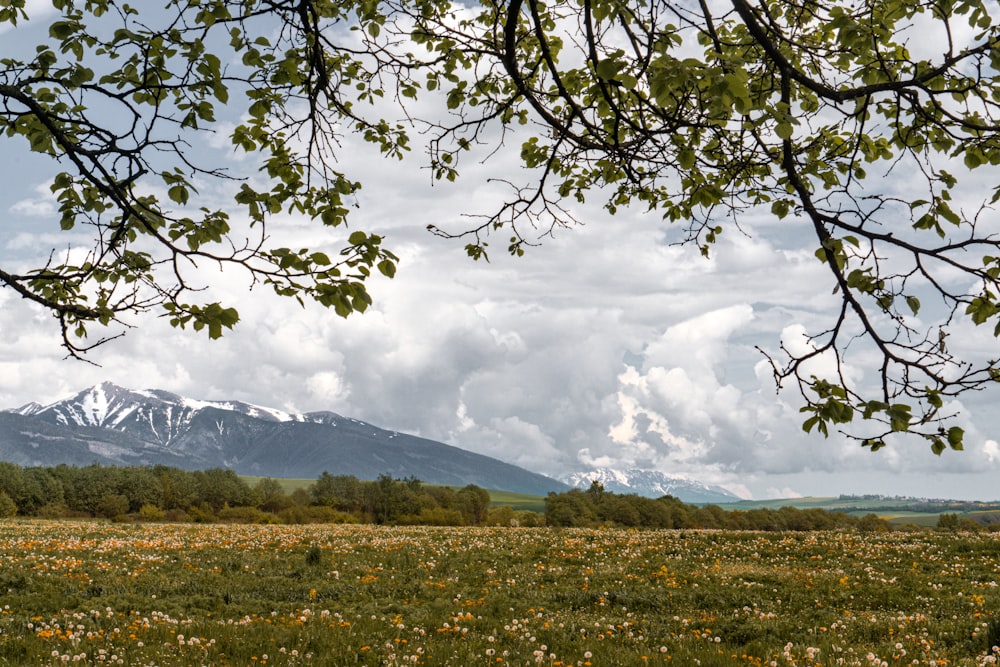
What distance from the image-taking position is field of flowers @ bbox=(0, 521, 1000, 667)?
995 cm

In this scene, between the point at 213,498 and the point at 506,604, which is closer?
the point at 506,604

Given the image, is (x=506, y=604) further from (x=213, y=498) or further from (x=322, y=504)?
(x=213, y=498)

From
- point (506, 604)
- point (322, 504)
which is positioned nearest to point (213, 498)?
point (322, 504)

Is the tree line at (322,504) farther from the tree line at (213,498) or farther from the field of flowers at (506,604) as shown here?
the field of flowers at (506,604)

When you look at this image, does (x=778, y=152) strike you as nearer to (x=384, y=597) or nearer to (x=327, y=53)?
(x=327, y=53)

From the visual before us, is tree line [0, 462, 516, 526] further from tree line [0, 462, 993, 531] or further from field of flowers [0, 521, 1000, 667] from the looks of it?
field of flowers [0, 521, 1000, 667]

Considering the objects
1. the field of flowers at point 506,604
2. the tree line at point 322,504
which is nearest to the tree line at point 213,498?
the tree line at point 322,504

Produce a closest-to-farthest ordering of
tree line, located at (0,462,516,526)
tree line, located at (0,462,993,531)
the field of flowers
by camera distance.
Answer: the field of flowers < tree line, located at (0,462,993,531) < tree line, located at (0,462,516,526)

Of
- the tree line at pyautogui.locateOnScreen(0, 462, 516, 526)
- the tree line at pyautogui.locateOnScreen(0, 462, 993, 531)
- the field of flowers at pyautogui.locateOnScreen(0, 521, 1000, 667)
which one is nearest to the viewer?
the field of flowers at pyautogui.locateOnScreen(0, 521, 1000, 667)

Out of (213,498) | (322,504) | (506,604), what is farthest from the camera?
(213,498)

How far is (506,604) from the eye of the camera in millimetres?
13375

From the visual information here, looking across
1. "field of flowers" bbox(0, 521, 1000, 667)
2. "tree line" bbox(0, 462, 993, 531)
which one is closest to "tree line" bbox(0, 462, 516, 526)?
"tree line" bbox(0, 462, 993, 531)

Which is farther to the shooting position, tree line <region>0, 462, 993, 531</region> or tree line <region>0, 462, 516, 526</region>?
tree line <region>0, 462, 516, 526</region>

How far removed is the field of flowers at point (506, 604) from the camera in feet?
32.6
